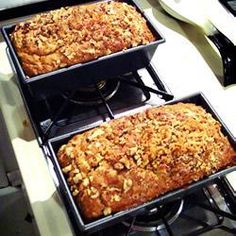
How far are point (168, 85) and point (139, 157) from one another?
0.35 m

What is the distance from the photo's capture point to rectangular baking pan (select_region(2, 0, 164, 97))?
920 millimetres

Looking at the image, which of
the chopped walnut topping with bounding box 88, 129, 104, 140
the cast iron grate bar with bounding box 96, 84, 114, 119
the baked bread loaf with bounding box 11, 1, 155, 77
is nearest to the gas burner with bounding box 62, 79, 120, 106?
the cast iron grate bar with bounding box 96, 84, 114, 119

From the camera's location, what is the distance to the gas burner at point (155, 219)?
2.83ft

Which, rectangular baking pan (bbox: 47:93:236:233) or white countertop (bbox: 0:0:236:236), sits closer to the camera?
rectangular baking pan (bbox: 47:93:236:233)

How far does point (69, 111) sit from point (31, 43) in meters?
0.18

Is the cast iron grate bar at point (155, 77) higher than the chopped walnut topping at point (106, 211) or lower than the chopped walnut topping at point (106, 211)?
higher

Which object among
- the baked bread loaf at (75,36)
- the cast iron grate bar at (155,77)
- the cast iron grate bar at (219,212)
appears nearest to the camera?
the cast iron grate bar at (219,212)

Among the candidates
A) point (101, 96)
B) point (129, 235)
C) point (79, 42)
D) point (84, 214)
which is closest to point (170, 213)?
point (129, 235)

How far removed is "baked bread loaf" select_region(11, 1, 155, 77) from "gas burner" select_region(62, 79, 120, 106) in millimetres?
105

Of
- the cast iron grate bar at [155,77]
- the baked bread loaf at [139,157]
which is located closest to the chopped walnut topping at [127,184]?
the baked bread loaf at [139,157]

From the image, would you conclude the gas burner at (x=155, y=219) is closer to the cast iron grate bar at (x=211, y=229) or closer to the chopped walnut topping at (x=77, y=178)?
the cast iron grate bar at (x=211, y=229)

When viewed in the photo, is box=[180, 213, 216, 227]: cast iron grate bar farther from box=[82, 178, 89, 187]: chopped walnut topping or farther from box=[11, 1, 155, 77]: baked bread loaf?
box=[11, 1, 155, 77]: baked bread loaf

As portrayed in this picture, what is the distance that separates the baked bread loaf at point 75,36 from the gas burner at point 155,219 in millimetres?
360

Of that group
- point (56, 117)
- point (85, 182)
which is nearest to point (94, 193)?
point (85, 182)
